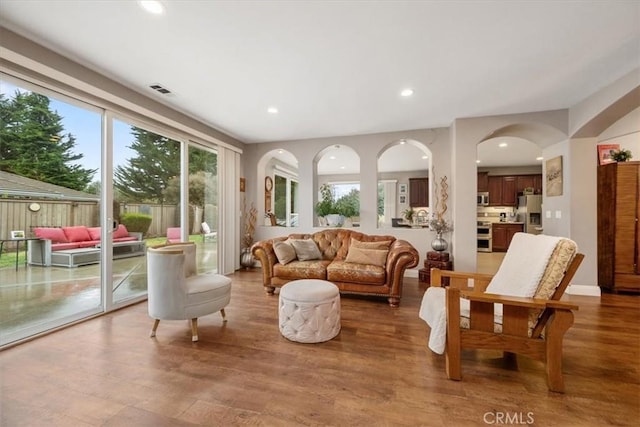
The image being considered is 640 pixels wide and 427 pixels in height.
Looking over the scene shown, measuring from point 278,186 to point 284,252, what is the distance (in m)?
3.72

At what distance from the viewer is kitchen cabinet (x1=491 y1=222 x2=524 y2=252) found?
7.93 meters

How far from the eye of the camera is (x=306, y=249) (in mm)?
4227

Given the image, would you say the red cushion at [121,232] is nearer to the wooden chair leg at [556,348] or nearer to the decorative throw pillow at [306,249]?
the decorative throw pillow at [306,249]

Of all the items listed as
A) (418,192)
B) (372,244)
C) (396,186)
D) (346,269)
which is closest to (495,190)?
(418,192)

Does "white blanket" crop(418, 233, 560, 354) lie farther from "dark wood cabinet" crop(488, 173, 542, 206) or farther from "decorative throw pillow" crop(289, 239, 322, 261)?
"dark wood cabinet" crop(488, 173, 542, 206)

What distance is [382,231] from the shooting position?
16.4 ft

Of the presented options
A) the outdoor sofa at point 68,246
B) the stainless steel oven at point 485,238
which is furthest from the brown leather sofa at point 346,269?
the stainless steel oven at point 485,238

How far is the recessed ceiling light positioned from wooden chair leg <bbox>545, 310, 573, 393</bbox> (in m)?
3.45

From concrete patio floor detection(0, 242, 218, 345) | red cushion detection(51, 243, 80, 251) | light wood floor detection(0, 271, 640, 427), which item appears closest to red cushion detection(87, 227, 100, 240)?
red cushion detection(51, 243, 80, 251)

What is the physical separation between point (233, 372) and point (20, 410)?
122 cm

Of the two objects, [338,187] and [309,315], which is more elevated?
[338,187]

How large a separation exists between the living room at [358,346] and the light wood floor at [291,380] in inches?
0.4

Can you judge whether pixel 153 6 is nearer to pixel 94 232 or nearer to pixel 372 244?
pixel 94 232

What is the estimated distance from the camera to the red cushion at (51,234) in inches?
106
